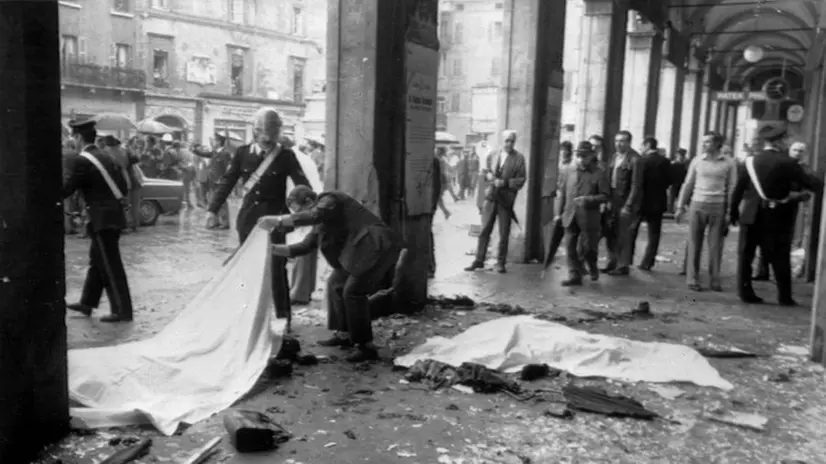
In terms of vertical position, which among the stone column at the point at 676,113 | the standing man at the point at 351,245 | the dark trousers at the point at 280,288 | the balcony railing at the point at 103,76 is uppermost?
the balcony railing at the point at 103,76

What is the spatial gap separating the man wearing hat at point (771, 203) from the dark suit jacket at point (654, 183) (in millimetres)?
1875

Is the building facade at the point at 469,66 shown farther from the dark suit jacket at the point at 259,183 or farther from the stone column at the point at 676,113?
the dark suit jacket at the point at 259,183

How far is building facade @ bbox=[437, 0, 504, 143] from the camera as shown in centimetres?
5222

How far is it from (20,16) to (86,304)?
431 centimetres

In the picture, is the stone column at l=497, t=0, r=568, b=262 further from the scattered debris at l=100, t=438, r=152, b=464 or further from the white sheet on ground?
the scattered debris at l=100, t=438, r=152, b=464

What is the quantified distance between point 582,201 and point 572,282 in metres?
1.09

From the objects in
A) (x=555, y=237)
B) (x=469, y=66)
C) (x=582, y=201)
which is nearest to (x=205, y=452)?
(x=582, y=201)

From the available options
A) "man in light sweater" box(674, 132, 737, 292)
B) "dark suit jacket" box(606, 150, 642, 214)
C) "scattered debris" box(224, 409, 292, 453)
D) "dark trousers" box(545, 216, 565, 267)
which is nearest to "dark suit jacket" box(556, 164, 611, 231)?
"dark trousers" box(545, 216, 565, 267)

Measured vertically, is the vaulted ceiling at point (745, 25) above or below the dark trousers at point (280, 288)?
above

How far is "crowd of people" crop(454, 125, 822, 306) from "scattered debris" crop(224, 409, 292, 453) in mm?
6075

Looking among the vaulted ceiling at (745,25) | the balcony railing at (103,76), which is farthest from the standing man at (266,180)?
the balcony railing at (103,76)

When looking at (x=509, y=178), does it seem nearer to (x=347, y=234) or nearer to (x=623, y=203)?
(x=623, y=203)

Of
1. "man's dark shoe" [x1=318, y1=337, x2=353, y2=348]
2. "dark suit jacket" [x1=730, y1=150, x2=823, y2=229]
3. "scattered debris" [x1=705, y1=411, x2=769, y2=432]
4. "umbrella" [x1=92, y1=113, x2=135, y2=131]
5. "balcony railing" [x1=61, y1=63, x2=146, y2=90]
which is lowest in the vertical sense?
"scattered debris" [x1=705, y1=411, x2=769, y2=432]

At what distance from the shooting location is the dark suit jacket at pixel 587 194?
10211 millimetres
